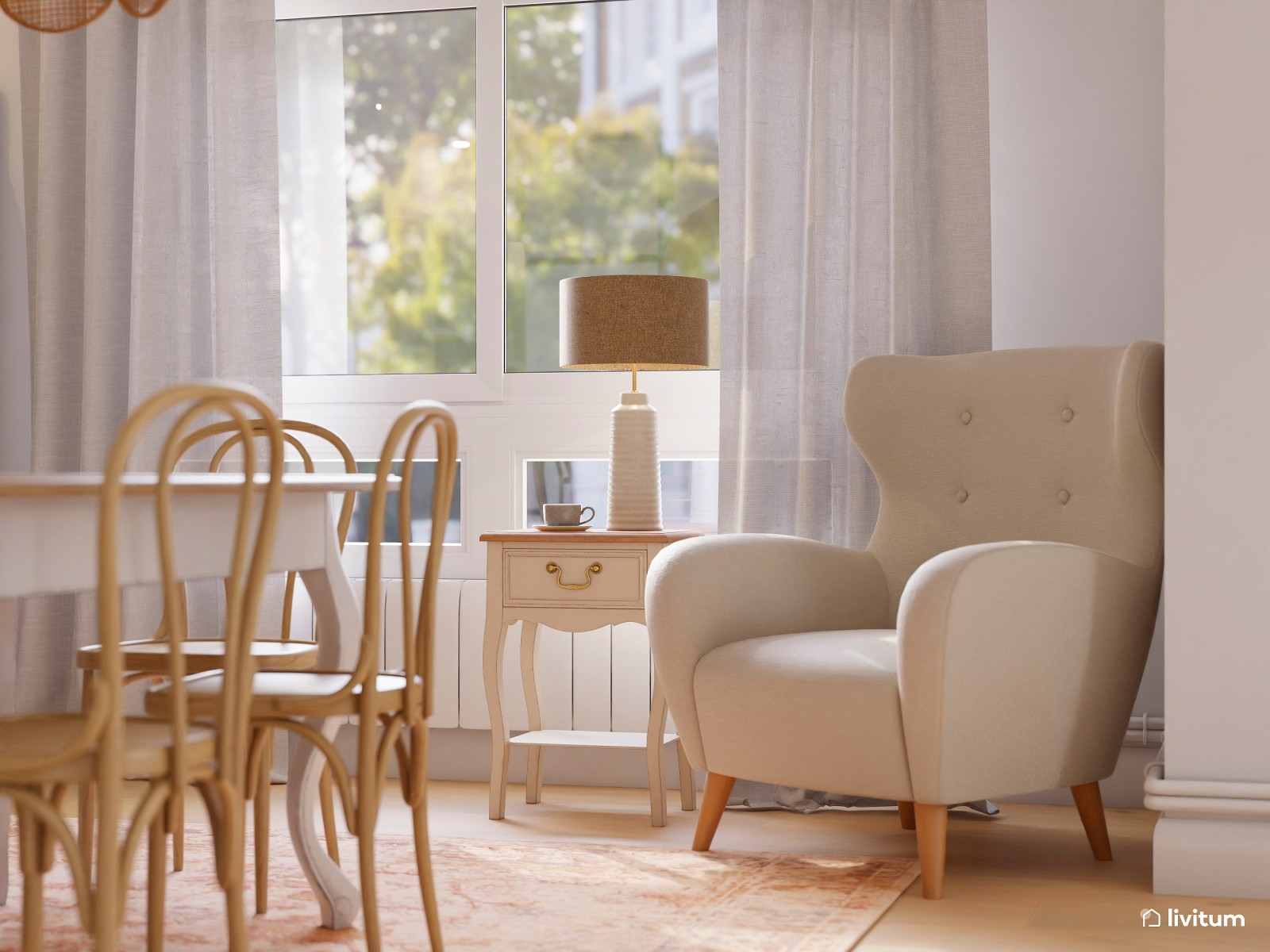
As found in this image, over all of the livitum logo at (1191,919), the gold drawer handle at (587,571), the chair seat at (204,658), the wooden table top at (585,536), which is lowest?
the livitum logo at (1191,919)

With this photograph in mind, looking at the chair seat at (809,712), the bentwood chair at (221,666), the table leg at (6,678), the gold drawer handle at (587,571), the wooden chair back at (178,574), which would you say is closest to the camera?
the wooden chair back at (178,574)

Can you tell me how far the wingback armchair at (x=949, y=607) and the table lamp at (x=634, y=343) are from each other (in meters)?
0.41

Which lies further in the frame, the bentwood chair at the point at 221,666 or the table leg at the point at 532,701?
the table leg at the point at 532,701

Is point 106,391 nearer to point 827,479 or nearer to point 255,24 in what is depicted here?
point 255,24

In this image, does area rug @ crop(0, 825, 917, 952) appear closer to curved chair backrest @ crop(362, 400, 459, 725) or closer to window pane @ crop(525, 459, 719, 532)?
curved chair backrest @ crop(362, 400, 459, 725)

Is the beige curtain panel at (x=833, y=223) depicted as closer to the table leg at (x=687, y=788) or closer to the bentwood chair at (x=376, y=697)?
the table leg at (x=687, y=788)

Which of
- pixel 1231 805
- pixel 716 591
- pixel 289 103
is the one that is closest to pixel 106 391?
pixel 289 103

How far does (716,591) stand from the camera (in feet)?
9.10

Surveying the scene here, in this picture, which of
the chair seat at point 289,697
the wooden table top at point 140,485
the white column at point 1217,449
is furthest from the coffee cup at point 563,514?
the white column at point 1217,449

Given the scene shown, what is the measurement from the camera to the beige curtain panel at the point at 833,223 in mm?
3340

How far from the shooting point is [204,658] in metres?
2.43

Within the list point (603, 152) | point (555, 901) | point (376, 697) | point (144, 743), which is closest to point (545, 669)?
point (555, 901)

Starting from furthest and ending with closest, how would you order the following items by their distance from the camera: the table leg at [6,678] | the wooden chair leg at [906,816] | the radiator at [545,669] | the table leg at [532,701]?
the radiator at [545,669] < the table leg at [532,701] < the wooden chair leg at [906,816] < the table leg at [6,678]

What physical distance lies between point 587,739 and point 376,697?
4.58 feet
